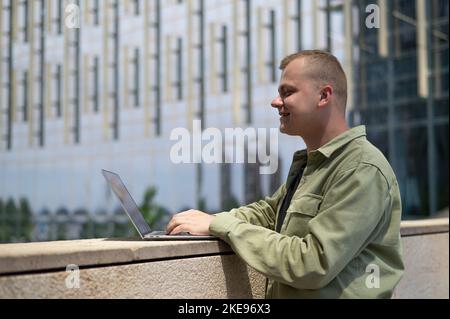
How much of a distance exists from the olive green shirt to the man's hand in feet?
0.26

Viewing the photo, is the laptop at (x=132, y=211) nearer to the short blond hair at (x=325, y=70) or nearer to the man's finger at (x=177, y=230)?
the man's finger at (x=177, y=230)

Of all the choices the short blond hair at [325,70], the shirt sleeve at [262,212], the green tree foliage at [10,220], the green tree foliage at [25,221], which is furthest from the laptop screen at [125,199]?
the green tree foliage at [10,220]

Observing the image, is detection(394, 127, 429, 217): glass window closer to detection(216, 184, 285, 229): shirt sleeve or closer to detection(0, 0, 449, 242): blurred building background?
detection(0, 0, 449, 242): blurred building background

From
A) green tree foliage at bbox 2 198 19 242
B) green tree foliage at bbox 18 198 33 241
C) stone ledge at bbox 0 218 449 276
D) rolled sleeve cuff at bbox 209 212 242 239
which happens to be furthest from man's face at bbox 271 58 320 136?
green tree foliage at bbox 2 198 19 242

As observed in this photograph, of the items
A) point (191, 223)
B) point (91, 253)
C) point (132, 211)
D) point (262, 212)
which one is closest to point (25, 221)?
point (262, 212)

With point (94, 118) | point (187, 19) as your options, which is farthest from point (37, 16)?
point (187, 19)

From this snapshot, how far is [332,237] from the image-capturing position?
2.06m

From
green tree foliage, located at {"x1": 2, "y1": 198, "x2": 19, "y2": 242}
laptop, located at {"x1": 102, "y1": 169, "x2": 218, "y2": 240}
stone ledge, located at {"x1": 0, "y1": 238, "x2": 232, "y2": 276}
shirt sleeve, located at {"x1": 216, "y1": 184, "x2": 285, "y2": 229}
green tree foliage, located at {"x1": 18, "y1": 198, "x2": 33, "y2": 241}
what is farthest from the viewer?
green tree foliage, located at {"x1": 2, "y1": 198, "x2": 19, "y2": 242}

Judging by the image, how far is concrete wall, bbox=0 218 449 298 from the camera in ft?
5.90

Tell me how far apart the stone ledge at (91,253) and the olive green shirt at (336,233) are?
0.12 metres

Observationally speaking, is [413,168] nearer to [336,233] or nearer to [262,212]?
[262,212]

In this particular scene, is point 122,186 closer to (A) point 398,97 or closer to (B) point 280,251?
(B) point 280,251

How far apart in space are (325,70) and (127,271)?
38.2 inches
